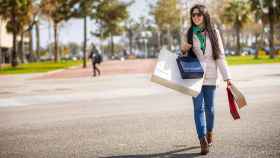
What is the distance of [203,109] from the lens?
710 cm

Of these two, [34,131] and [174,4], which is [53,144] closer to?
[34,131]

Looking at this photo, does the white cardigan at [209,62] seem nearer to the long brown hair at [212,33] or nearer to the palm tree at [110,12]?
the long brown hair at [212,33]

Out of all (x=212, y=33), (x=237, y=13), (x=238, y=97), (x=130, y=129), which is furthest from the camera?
(x=237, y=13)

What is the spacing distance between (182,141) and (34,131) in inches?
107

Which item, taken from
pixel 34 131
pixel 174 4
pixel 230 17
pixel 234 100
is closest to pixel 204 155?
pixel 234 100

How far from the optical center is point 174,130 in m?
8.94

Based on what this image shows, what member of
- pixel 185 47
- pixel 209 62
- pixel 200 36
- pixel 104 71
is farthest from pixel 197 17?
pixel 104 71

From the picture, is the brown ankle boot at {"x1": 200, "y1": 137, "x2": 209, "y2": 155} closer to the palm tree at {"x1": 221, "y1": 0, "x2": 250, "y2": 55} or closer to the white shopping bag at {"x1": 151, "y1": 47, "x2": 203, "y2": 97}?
the white shopping bag at {"x1": 151, "y1": 47, "x2": 203, "y2": 97}

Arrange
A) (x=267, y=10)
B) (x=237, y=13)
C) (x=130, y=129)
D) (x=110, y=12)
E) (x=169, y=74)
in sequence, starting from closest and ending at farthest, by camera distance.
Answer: (x=169, y=74) < (x=130, y=129) < (x=110, y=12) < (x=267, y=10) < (x=237, y=13)

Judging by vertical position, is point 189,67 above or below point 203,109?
above

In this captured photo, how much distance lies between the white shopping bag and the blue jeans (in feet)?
0.62

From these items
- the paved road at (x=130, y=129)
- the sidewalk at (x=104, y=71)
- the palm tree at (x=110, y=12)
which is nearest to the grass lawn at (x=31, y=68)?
the sidewalk at (x=104, y=71)

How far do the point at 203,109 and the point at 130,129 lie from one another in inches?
90.8

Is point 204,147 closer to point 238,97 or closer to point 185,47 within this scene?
point 238,97
